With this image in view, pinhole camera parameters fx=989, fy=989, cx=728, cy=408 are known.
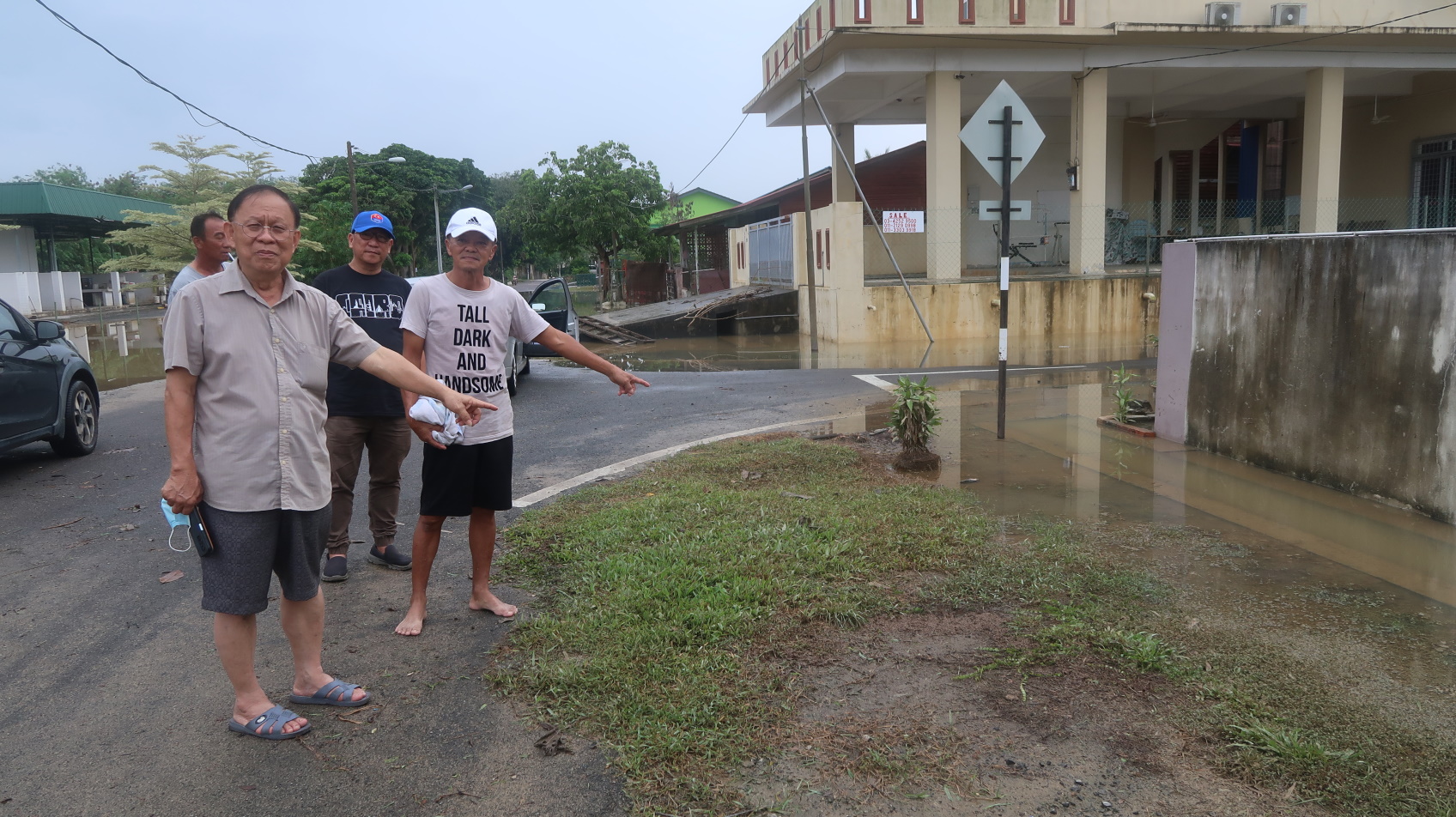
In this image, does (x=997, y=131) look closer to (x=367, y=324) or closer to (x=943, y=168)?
(x=367, y=324)

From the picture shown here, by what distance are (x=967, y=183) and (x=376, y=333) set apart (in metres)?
22.2

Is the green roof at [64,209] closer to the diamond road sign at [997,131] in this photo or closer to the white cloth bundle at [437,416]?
the diamond road sign at [997,131]

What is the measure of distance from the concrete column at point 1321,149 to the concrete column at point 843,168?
9614 millimetres

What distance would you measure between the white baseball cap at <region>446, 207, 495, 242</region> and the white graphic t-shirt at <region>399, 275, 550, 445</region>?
0.70 feet

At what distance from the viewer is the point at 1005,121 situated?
7.77 meters

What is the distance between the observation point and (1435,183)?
23516 mm

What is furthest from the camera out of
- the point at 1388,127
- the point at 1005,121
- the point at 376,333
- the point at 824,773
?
the point at 1388,127

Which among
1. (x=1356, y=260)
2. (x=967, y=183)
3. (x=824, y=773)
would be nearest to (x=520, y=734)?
(x=824, y=773)

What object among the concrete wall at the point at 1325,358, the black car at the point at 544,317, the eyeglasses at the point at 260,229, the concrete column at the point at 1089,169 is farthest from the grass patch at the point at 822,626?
the concrete column at the point at 1089,169

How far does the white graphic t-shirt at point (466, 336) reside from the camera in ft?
13.5

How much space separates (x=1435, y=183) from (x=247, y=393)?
91.6 feet

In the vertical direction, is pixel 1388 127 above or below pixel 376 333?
above

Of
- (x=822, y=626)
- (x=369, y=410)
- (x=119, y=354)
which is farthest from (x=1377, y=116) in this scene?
(x=119, y=354)

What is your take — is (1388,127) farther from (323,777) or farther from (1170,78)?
(323,777)
